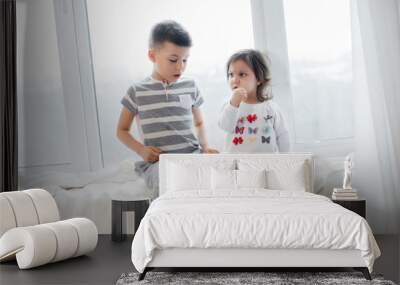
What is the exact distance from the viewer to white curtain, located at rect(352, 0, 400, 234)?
6.73 m

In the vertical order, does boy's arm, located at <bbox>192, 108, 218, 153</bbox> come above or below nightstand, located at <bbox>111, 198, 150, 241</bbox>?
above

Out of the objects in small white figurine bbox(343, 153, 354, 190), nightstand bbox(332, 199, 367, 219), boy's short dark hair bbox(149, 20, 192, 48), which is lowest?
nightstand bbox(332, 199, 367, 219)

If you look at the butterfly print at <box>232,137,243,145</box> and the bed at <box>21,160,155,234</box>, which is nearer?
the butterfly print at <box>232,137,243,145</box>

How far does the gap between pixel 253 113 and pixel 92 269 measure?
8.51 feet

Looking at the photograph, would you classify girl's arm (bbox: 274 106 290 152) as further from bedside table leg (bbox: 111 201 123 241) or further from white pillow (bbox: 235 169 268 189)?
bedside table leg (bbox: 111 201 123 241)

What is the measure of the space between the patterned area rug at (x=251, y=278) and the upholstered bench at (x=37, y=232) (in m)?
0.66

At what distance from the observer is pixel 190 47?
689 centimetres

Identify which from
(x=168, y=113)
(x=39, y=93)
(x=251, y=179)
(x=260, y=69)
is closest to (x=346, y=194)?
Answer: (x=251, y=179)

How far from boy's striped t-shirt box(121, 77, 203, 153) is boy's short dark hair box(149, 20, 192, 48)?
40 cm

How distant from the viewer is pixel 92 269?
16.7 ft

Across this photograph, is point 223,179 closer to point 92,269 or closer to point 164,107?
point 164,107

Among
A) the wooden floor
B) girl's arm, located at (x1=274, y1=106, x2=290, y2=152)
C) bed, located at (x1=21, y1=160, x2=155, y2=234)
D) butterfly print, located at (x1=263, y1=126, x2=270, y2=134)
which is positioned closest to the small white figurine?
girl's arm, located at (x1=274, y1=106, x2=290, y2=152)

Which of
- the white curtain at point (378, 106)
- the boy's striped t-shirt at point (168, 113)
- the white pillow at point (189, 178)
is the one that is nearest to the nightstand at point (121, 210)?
the white pillow at point (189, 178)

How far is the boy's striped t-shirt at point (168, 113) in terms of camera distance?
22.4 ft
